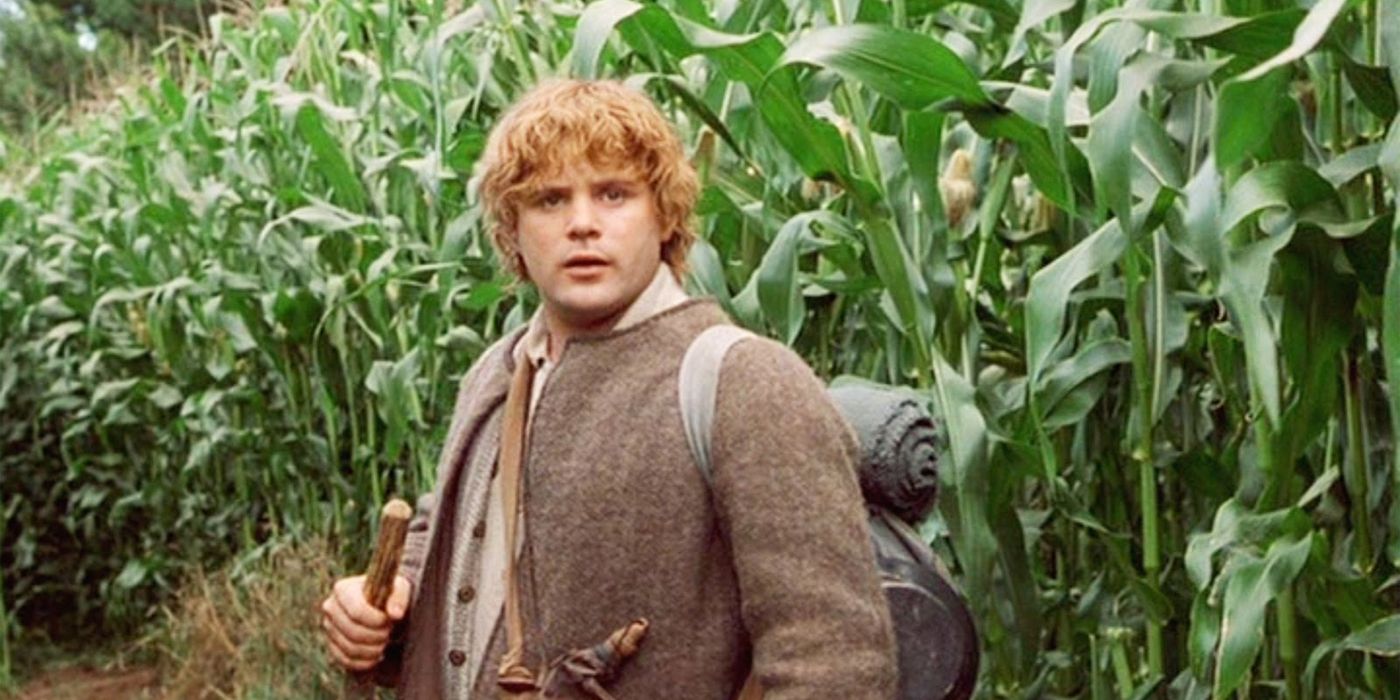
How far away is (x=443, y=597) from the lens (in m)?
1.95

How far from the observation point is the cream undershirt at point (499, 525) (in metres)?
1.84

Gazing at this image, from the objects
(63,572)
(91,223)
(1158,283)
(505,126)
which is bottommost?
(63,572)

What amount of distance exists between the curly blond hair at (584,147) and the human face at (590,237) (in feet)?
0.04

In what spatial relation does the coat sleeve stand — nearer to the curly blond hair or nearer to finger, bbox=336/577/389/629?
the curly blond hair

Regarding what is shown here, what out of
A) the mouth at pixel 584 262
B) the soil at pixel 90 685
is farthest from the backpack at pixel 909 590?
the soil at pixel 90 685

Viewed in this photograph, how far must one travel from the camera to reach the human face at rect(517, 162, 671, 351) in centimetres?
178

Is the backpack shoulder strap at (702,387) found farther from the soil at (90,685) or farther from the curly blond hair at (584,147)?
the soil at (90,685)

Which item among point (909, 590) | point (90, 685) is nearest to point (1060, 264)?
point (909, 590)

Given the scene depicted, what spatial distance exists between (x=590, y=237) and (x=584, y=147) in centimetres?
8

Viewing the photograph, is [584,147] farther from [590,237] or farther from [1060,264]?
[1060,264]

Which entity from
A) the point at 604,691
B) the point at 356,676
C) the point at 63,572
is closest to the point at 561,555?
the point at 604,691

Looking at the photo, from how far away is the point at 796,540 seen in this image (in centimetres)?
168

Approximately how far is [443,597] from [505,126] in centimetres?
44

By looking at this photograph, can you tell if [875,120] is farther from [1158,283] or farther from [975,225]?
[1158,283]
